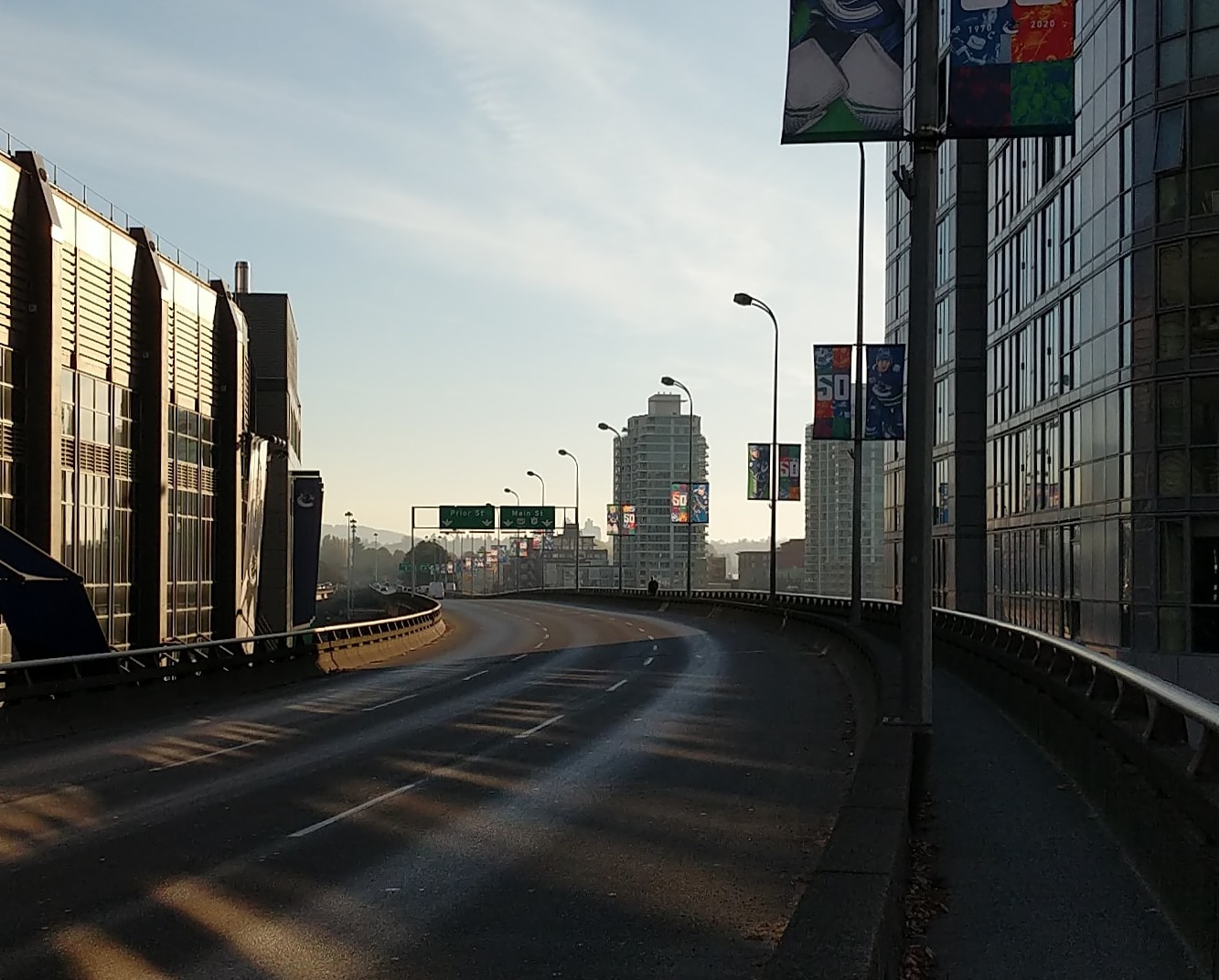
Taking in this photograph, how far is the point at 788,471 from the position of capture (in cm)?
5059

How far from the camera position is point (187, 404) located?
49969 mm

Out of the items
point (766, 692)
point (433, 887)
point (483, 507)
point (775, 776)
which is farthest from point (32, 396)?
point (483, 507)

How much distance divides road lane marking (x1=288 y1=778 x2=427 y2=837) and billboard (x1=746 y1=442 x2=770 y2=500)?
37353 mm

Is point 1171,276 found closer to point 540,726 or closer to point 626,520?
point 540,726

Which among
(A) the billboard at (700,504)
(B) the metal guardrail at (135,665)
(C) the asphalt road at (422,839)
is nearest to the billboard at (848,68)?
(C) the asphalt road at (422,839)

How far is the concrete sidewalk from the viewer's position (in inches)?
326

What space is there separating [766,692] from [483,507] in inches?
3486

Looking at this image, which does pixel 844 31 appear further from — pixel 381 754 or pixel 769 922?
pixel 381 754

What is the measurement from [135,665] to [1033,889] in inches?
798

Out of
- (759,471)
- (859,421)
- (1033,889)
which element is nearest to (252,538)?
(759,471)

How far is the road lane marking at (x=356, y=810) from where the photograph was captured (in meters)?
13.2

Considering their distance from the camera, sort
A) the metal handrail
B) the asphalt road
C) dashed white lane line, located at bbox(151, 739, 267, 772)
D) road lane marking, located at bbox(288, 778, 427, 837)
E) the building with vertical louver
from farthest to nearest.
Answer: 1. the building with vertical louver
2. the metal handrail
3. dashed white lane line, located at bbox(151, 739, 267, 772)
4. road lane marking, located at bbox(288, 778, 427, 837)
5. the asphalt road

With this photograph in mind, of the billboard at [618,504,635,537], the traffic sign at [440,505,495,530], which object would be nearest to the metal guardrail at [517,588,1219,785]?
the billboard at [618,504,635,537]

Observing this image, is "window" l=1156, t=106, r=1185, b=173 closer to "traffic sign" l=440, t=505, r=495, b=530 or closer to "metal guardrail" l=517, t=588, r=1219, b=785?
"metal guardrail" l=517, t=588, r=1219, b=785
